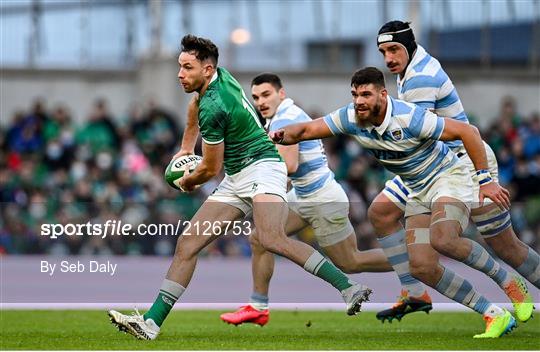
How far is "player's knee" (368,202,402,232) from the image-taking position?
12.1 metres

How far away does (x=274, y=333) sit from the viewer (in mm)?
11859

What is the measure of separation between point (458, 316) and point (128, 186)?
845 centimetres

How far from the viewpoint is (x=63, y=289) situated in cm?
1267

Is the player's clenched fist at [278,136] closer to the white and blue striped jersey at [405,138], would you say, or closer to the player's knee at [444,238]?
the white and blue striped jersey at [405,138]

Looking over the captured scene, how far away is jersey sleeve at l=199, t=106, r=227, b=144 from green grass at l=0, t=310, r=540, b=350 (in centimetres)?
160

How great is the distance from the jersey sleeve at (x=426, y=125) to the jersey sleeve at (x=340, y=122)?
53 cm

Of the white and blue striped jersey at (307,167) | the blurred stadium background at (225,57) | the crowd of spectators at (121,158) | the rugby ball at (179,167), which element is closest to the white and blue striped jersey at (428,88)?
the white and blue striped jersey at (307,167)

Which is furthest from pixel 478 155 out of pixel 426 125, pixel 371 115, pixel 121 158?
pixel 121 158

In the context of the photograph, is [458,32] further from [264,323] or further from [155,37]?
[264,323]

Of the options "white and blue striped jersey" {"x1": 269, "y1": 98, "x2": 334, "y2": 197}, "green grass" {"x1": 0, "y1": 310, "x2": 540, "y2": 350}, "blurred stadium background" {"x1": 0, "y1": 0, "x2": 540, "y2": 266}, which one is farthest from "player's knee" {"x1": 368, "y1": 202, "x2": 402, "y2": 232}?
"blurred stadium background" {"x1": 0, "y1": 0, "x2": 540, "y2": 266}

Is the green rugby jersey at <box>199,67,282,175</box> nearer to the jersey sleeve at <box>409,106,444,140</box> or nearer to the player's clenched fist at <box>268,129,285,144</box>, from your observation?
the player's clenched fist at <box>268,129,285,144</box>

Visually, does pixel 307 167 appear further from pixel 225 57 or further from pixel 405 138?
pixel 225 57

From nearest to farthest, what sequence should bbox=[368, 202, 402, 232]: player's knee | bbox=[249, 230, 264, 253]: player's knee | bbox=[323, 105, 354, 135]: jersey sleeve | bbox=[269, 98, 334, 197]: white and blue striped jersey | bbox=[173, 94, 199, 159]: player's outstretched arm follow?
bbox=[323, 105, 354, 135]: jersey sleeve, bbox=[173, 94, 199, 159]: player's outstretched arm, bbox=[368, 202, 402, 232]: player's knee, bbox=[249, 230, 264, 253]: player's knee, bbox=[269, 98, 334, 197]: white and blue striped jersey

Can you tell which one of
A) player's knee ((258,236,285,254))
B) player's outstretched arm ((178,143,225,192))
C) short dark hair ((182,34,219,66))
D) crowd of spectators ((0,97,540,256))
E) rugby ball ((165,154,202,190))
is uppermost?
short dark hair ((182,34,219,66))
